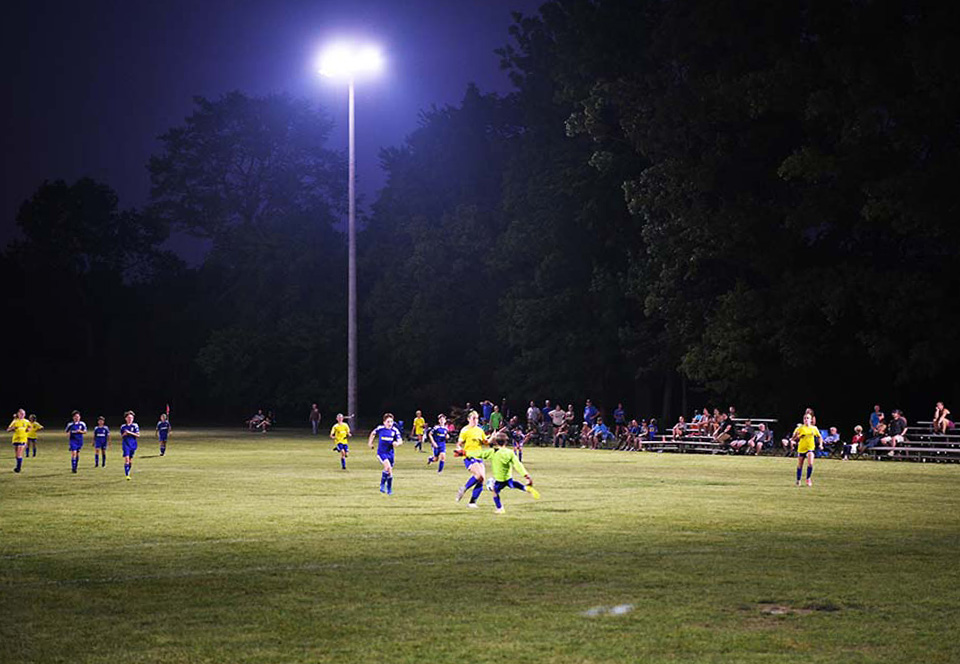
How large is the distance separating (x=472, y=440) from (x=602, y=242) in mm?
43233

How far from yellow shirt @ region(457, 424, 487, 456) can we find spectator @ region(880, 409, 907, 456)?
22354mm

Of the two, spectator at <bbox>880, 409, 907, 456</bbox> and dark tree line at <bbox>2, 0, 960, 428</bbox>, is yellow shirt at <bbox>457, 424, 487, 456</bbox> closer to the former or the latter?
spectator at <bbox>880, 409, 907, 456</bbox>

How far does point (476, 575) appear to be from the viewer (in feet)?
45.5

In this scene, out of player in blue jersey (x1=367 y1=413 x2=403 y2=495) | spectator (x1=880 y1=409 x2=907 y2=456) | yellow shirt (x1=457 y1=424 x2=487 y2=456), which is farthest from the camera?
spectator (x1=880 y1=409 x2=907 y2=456)

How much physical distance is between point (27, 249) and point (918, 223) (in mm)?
83613

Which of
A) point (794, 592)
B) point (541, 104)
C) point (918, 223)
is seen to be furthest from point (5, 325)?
point (794, 592)

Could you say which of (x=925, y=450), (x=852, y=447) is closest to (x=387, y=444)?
(x=925, y=450)

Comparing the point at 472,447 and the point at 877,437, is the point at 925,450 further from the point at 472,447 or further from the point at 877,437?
the point at 472,447

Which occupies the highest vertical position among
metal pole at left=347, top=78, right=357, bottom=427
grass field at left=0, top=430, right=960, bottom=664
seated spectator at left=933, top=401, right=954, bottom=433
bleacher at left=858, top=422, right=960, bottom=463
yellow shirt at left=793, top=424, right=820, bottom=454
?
metal pole at left=347, top=78, right=357, bottom=427

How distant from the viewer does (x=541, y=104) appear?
68562mm

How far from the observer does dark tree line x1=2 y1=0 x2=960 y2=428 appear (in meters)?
46.8

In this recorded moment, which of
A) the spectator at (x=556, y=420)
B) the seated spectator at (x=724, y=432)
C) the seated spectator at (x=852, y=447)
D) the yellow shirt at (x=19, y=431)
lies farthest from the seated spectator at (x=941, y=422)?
the yellow shirt at (x=19, y=431)

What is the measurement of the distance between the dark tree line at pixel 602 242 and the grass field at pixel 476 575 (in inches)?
877

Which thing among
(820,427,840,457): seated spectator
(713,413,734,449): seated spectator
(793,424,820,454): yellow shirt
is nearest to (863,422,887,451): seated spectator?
(820,427,840,457): seated spectator
